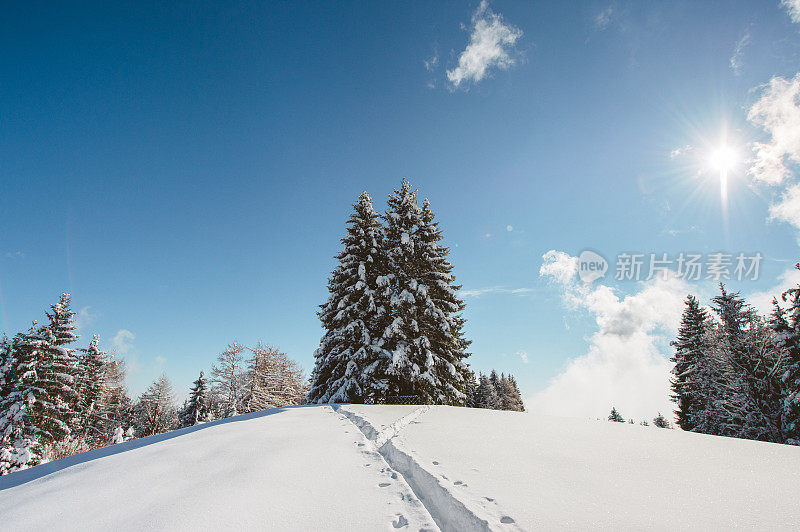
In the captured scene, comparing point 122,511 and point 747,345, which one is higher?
point 747,345

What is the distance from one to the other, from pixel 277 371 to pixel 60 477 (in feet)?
103

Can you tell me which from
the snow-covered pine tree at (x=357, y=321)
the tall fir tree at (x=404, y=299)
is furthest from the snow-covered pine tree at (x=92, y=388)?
the tall fir tree at (x=404, y=299)

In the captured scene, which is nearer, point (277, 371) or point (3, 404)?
point (3, 404)

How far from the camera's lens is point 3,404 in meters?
20.1

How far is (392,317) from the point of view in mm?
16422

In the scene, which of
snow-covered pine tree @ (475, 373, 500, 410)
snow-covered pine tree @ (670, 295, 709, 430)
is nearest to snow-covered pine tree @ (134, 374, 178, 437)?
snow-covered pine tree @ (475, 373, 500, 410)

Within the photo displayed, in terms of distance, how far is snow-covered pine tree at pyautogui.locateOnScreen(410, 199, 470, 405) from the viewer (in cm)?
1494

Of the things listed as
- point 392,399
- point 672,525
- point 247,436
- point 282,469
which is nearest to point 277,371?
point 392,399

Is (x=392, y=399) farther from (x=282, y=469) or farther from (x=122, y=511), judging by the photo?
(x=122, y=511)

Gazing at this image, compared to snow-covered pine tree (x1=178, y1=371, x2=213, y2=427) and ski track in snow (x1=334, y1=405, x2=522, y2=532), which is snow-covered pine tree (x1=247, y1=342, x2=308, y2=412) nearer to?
snow-covered pine tree (x1=178, y1=371, x2=213, y2=427)

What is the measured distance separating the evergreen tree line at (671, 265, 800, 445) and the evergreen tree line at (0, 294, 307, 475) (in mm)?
34221

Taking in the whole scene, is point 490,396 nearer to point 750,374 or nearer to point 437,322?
point 750,374

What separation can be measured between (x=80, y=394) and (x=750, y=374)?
49713 mm

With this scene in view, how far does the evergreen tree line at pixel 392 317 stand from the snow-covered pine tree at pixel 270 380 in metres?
15.3
